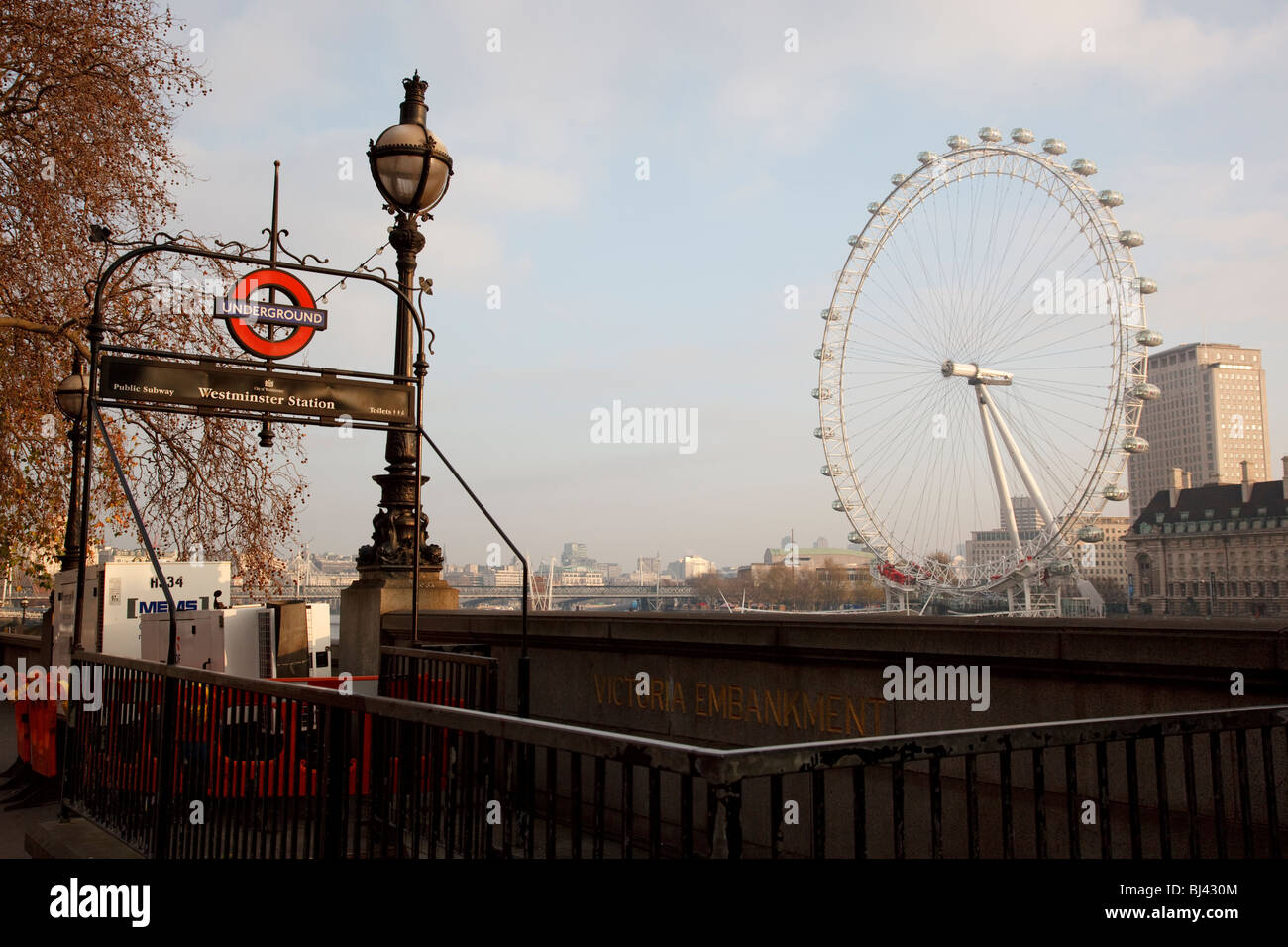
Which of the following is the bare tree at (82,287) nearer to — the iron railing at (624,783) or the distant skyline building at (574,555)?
the iron railing at (624,783)

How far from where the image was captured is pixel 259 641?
1248 cm

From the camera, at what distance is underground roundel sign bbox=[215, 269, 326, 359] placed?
329 inches

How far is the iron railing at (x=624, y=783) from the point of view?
9.32 ft

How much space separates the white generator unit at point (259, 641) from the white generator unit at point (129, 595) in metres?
0.73

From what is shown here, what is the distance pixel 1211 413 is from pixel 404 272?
118 m

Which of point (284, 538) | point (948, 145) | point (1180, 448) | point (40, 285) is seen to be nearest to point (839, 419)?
point (948, 145)

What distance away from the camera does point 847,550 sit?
13288 centimetres

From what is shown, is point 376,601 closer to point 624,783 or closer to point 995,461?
point 624,783
